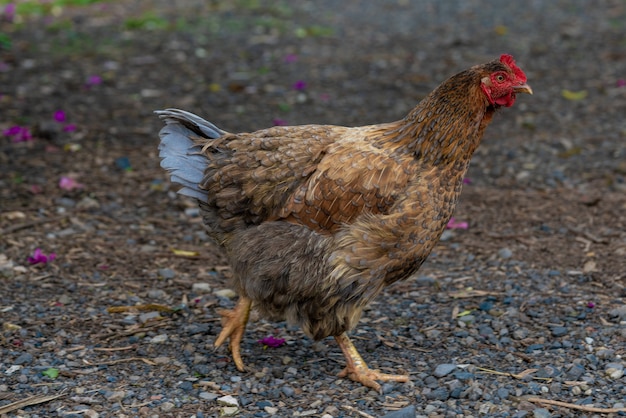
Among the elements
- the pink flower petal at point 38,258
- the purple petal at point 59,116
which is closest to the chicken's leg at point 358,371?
the pink flower petal at point 38,258

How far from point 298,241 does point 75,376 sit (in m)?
1.27

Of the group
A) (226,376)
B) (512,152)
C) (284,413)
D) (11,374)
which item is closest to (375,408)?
(284,413)

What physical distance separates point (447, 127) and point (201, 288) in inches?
75.8

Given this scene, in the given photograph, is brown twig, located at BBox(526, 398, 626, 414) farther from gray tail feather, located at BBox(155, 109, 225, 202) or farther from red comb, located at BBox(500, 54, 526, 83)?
gray tail feather, located at BBox(155, 109, 225, 202)

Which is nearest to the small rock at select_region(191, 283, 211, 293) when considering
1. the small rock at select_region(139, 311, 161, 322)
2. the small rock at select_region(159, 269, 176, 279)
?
the small rock at select_region(159, 269, 176, 279)

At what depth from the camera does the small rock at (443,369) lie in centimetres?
390

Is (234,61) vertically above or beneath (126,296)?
above

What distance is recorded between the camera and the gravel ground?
12.4 feet

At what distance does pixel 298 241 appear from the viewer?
3.84m

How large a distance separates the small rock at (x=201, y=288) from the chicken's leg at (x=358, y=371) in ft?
3.79

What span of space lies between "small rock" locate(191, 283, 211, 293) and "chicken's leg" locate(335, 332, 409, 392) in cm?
116

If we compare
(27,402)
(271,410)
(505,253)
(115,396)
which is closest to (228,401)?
(271,410)

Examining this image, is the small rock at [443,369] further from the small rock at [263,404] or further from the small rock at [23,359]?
the small rock at [23,359]

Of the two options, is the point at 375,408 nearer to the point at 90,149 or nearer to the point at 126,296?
the point at 126,296
